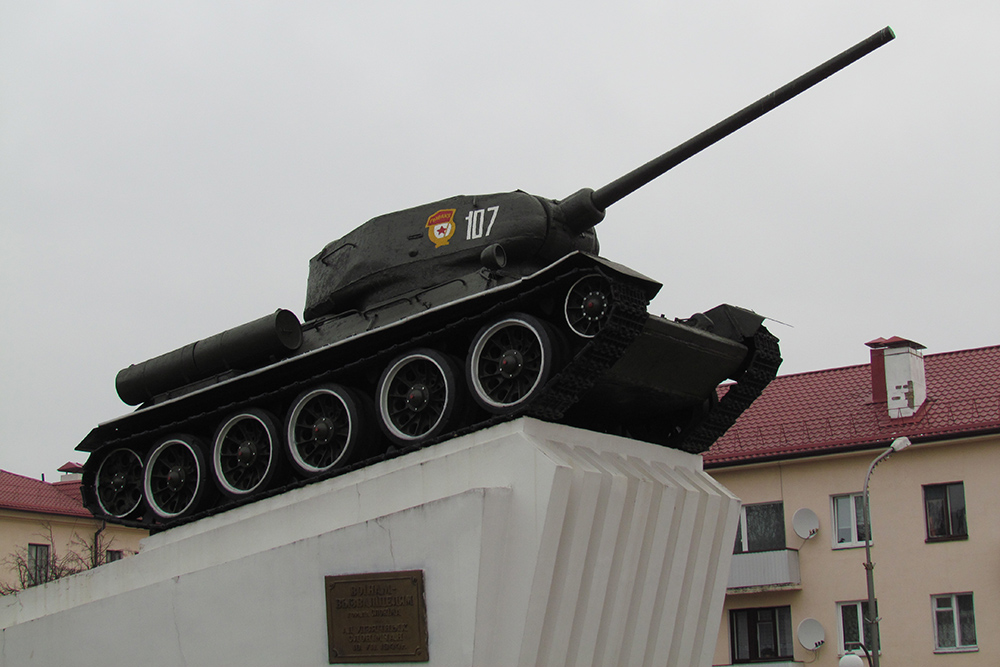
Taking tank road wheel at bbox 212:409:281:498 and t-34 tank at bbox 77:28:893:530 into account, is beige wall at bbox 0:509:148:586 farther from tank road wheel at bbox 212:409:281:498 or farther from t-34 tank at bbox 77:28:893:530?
tank road wheel at bbox 212:409:281:498

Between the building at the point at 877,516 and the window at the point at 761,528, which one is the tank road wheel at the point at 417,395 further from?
the window at the point at 761,528

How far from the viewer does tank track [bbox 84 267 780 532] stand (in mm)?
13453

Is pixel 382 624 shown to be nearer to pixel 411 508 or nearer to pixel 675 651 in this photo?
pixel 411 508

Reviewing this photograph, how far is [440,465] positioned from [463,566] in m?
1.23

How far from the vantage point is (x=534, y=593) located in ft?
42.2

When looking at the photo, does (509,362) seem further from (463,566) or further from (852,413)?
(852,413)

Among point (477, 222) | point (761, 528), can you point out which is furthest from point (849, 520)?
point (477, 222)

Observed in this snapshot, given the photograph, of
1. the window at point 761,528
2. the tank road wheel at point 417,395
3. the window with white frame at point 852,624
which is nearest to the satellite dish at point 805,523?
the window at point 761,528

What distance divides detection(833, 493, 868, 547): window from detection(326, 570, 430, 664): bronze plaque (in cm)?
1755

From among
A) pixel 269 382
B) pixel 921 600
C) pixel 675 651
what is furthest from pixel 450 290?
pixel 921 600

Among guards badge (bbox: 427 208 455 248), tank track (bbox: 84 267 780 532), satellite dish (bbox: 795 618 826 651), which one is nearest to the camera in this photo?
tank track (bbox: 84 267 780 532)

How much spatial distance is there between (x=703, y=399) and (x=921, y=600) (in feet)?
44.8

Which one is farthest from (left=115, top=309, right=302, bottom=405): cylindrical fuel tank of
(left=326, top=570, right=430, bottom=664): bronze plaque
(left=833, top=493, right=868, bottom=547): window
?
(left=833, top=493, right=868, bottom=547): window

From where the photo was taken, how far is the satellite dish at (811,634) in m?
28.2
